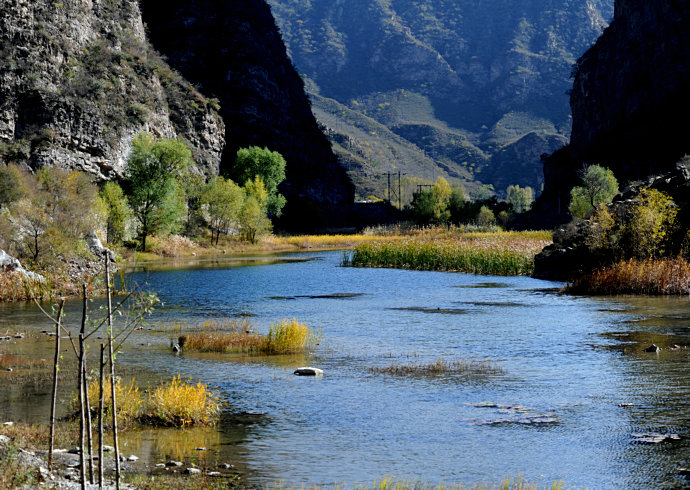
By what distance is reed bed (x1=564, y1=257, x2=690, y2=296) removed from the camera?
4309cm

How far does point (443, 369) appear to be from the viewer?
2355 cm

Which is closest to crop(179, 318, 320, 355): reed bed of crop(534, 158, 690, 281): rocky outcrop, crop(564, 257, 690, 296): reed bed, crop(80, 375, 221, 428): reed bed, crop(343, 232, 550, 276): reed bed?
crop(80, 375, 221, 428): reed bed

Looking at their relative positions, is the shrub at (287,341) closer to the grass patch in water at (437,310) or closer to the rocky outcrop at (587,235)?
the grass patch in water at (437,310)

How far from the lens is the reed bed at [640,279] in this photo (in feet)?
141

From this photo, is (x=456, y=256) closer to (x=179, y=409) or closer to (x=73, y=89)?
(x=179, y=409)

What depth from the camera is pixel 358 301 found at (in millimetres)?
44688

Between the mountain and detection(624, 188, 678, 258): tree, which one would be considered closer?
detection(624, 188, 678, 258): tree

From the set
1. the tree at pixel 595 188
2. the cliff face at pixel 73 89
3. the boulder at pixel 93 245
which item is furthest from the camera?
the tree at pixel 595 188

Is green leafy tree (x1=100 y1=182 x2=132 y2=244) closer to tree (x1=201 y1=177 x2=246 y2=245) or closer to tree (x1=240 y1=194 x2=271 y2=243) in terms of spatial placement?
tree (x1=201 y1=177 x2=246 y2=245)

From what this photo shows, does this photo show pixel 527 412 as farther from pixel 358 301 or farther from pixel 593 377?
pixel 358 301

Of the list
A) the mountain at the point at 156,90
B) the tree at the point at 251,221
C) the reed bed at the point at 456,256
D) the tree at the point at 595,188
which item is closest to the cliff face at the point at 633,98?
the tree at the point at 595,188

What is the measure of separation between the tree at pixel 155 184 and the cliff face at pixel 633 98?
8612 cm

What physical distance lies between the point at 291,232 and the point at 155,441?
13222cm

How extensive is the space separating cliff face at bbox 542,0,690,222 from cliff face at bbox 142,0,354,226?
58.1m
